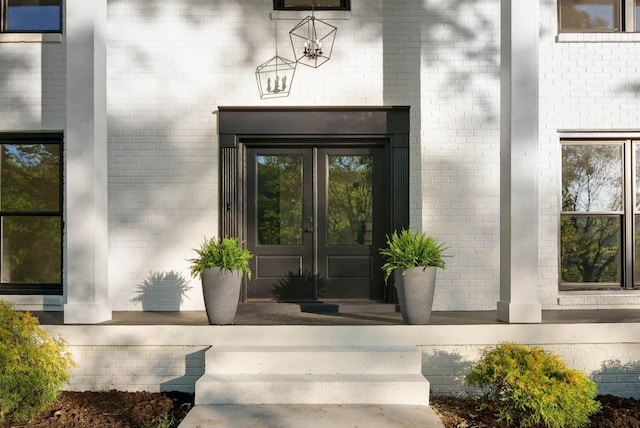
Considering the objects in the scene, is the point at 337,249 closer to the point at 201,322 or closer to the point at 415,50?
the point at 201,322

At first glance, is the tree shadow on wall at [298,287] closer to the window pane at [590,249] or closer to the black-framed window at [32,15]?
the window pane at [590,249]

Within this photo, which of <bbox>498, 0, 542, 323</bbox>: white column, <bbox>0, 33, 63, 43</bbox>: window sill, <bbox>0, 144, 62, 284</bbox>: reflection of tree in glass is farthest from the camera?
<bbox>0, 144, 62, 284</bbox>: reflection of tree in glass

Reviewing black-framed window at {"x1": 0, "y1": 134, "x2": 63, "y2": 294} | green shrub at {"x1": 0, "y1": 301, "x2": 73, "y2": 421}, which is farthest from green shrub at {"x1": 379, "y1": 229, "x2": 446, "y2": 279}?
black-framed window at {"x1": 0, "y1": 134, "x2": 63, "y2": 294}

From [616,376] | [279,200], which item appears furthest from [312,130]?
[616,376]

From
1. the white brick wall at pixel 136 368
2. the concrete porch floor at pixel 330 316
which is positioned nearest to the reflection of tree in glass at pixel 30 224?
Answer: the concrete porch floor at pixel 330 316

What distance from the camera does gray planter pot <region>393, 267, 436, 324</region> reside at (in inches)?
227

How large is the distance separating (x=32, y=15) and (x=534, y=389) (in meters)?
7.32

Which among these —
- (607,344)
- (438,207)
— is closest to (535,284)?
(607,344)

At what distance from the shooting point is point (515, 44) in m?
5.94

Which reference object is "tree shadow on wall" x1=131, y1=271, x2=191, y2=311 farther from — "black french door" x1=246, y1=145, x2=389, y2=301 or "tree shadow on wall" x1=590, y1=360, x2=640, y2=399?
"tree shadow on wall" x1=590, y1=360, x2=640, y2=399

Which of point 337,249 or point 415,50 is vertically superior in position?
point 415,50

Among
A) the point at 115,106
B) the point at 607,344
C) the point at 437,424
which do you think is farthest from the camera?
the point at 115,106

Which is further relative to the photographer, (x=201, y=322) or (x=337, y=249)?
(x=337, y=249)

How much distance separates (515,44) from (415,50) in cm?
154
